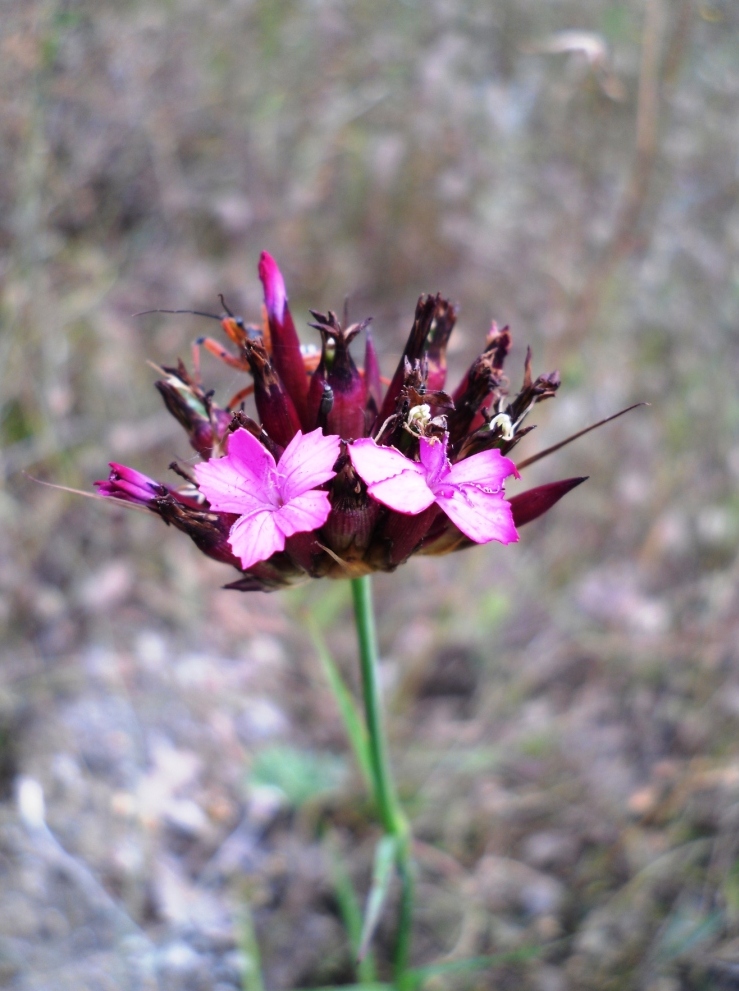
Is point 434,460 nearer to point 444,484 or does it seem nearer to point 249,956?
point 444,484

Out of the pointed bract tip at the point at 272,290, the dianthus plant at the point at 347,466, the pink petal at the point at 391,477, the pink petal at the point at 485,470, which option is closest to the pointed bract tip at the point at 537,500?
the dianthus plant at the point at 347,466

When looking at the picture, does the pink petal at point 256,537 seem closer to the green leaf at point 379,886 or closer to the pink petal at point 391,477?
the pink petal at point 391,477

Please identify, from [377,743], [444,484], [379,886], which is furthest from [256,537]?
A: [379,886]

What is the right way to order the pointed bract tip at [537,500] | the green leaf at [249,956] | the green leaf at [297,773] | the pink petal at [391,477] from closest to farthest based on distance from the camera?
the pink petal at [391,477]
the pointed bract tip at [537,500]
the green leaf at [249,956]
the green leaf at [297,773]

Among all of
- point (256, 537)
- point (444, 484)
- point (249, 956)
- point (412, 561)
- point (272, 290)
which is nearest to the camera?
point (256, 537)

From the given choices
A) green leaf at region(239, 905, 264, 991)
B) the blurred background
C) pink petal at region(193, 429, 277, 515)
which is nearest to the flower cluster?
pink petal at region(193, 429, 277, 515)
